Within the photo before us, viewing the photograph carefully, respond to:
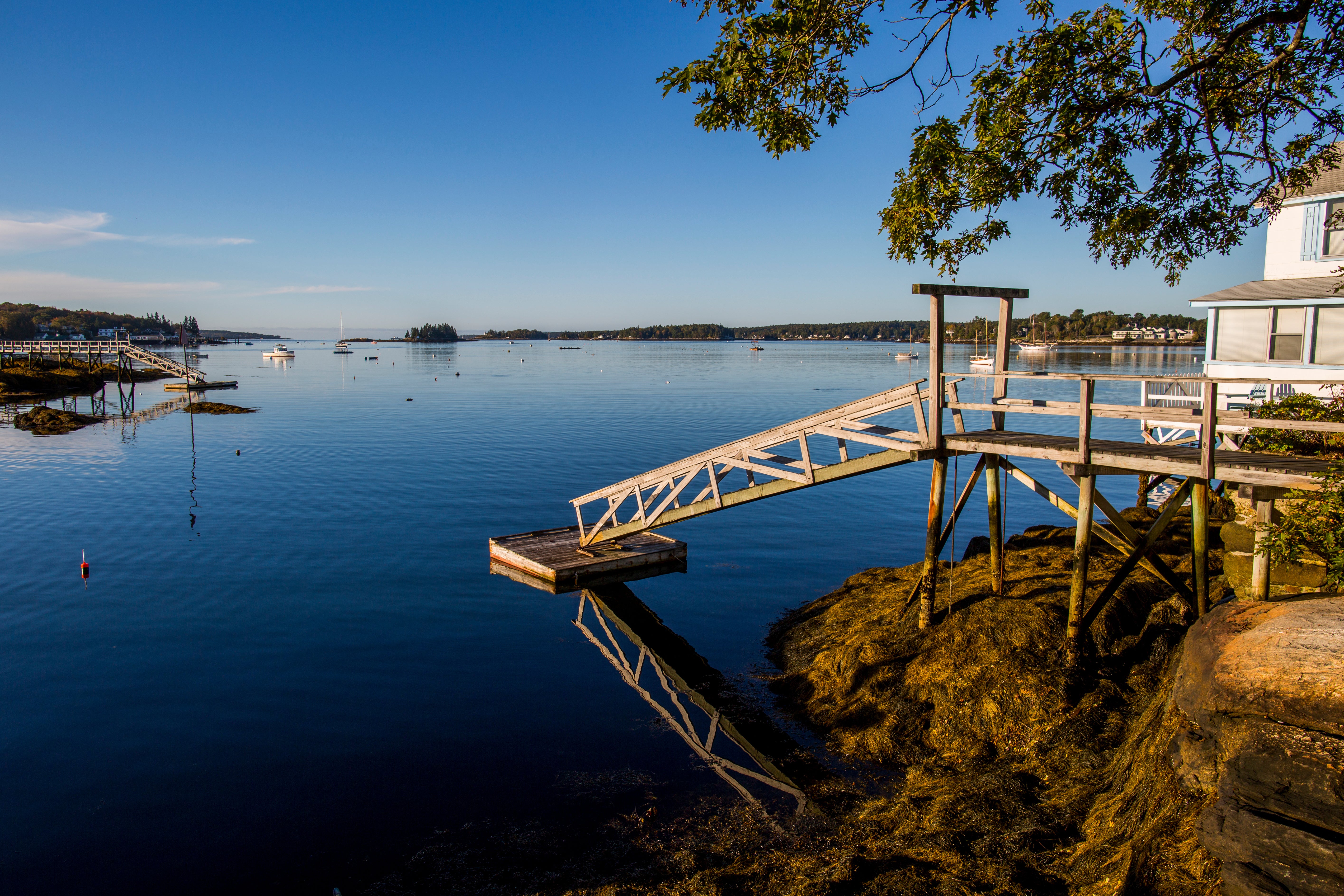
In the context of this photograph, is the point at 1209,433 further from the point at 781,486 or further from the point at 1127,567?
the point at 781,486

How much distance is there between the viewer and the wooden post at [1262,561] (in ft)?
28.8

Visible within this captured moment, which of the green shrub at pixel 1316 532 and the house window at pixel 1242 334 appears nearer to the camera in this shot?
the green shrub at pixel 1316 532

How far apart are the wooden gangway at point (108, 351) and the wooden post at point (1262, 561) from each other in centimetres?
8493

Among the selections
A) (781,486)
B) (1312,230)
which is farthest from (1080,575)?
(1312,230)

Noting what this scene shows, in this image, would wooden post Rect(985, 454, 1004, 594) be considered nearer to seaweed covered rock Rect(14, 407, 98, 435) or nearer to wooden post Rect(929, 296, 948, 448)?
wooden post Rect(929, 296, 948, 448)

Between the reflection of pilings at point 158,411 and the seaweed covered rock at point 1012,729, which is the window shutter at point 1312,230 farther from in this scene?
the reflection of pilings at point 158,411

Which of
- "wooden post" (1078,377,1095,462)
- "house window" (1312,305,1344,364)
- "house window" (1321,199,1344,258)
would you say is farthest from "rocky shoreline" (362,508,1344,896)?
"house window" (1321,199,1344,258)

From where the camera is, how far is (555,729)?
39.2 feet

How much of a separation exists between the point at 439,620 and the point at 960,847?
12642 millimetres

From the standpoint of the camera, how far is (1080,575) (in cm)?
1063

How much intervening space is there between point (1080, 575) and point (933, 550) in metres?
2.43

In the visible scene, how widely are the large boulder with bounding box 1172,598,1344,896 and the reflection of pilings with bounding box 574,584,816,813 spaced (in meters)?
4.54

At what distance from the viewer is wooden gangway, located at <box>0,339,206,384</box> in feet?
236

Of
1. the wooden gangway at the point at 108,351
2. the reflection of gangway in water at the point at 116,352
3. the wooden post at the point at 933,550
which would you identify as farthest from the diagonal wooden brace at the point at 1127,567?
the wooden gangway at the point at 108,351
